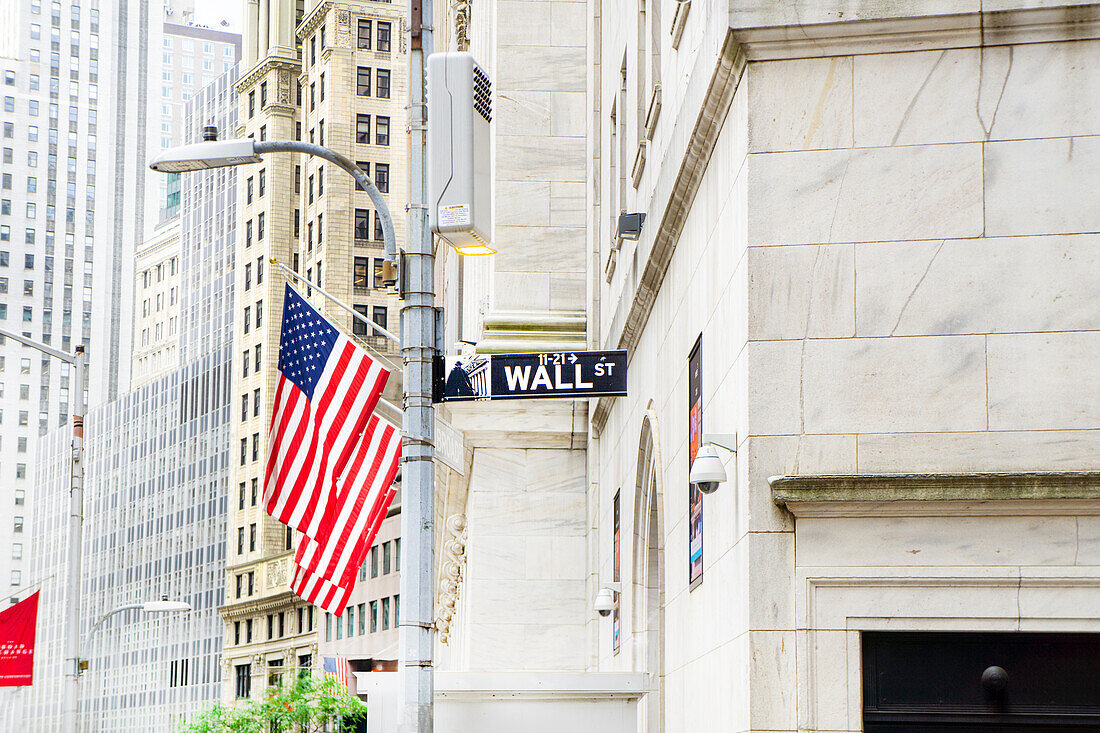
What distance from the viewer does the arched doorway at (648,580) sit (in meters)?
14.1

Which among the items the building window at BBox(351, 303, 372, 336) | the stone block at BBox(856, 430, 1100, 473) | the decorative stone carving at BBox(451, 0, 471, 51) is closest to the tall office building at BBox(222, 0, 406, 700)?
the building window at BBox(351, 303, 372, 336)

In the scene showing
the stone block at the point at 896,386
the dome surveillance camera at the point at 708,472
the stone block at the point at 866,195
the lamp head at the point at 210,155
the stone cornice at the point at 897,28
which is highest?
the lamp head at the point at 210,155

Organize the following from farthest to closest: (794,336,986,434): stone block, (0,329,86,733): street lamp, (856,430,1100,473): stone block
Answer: (0,329,86,733): street lamp < (794,336,986,434): stone block < (856,430,1100,473): stone block

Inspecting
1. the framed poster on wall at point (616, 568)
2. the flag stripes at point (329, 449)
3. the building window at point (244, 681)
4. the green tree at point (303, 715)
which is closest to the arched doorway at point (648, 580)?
the framed poster on wall at point (616, 568)

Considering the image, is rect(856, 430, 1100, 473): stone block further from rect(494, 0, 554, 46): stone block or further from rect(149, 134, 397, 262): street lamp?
rect(494, 0, 554, 46): stone block

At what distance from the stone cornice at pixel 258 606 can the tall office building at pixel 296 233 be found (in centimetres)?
11

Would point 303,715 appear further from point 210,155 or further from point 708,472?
point 708,472

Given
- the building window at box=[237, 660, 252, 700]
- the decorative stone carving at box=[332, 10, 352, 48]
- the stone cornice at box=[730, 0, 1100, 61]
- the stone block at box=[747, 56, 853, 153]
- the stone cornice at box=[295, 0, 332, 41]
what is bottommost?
the building window at box=[237, 660, 252, 700]

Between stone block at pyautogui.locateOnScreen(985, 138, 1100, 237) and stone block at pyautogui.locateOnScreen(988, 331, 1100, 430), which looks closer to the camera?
stone block at pyautogui.locateOnScreen(988, 331, 1100, 430)

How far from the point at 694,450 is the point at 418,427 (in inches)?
79.3

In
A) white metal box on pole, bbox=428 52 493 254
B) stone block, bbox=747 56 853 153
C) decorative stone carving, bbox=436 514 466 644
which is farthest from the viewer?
decorative stone carving, bbox=436 514 466 644

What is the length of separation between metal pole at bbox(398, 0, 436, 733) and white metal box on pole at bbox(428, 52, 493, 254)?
47 cm

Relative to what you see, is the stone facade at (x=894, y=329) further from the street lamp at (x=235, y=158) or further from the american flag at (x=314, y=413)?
the american flag at (x=314, y=413)

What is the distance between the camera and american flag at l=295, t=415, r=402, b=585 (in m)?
12.8
